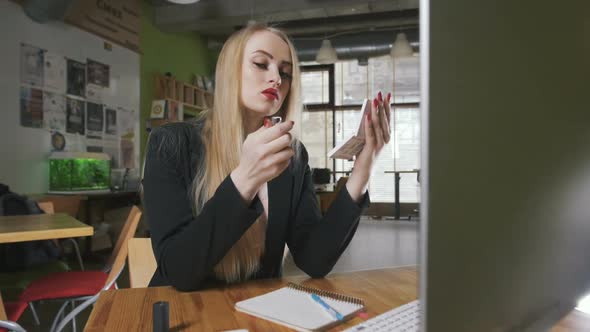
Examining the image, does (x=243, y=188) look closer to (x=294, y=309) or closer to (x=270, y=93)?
(x=294, y=309)

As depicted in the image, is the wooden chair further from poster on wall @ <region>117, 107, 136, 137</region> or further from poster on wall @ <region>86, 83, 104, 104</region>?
poster on wall @ <region>117, 107, 136, 137</region>

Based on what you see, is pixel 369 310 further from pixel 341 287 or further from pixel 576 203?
pixel 576 203

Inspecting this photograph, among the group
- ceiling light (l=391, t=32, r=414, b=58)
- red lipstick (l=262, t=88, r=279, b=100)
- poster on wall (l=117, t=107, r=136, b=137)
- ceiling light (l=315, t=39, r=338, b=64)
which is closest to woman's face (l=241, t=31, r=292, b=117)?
red lipstick (l=262, t=88, r=279, b=100)

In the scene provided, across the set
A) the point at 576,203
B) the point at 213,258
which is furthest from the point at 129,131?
the point at 576,203

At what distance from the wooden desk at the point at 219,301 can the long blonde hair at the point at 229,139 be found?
102 millimetres

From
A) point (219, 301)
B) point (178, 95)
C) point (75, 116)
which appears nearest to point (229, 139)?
point (219, 301)

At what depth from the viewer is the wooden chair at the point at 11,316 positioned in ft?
4.11

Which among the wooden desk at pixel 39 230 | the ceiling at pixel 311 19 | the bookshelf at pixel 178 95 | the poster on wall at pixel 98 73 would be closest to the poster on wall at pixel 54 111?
the poster on wall at pixel 98 73

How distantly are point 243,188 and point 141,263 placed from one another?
2.17 feet

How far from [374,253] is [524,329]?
14.9 ft

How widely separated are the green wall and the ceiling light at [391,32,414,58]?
3.28m

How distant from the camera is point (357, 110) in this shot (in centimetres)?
843

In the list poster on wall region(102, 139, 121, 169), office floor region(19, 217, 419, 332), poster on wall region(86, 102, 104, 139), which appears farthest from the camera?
poster on wall region(102, 139, 121, 169)

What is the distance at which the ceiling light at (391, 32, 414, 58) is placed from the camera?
5969 millimetres
